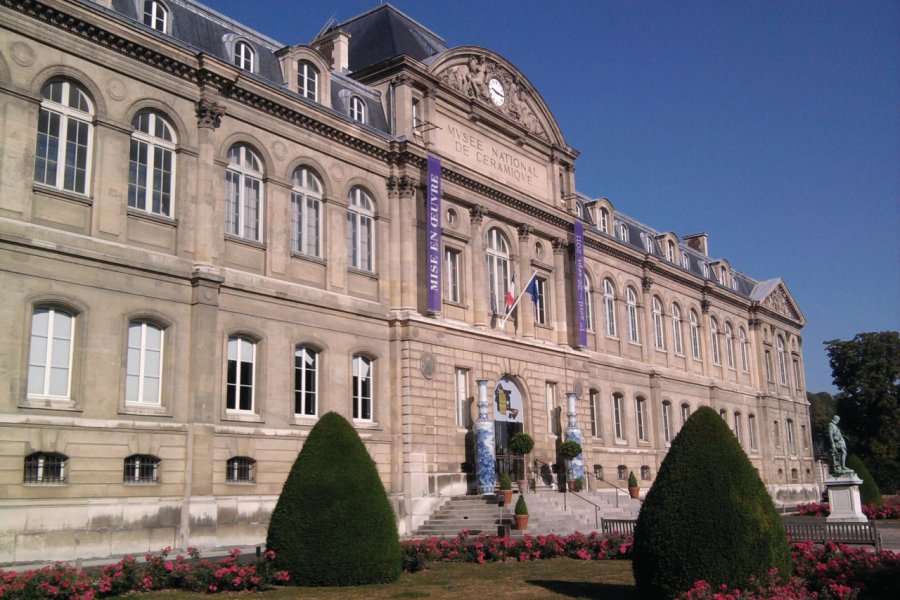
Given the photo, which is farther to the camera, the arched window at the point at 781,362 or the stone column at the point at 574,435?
the arched window at the point at 781,362

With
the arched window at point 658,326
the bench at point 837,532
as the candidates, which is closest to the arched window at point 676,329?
the arched window at point 658,326

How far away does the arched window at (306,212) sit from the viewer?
29547 millimetres

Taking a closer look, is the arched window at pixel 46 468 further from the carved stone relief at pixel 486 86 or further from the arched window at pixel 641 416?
the arched window at pixel 641 416

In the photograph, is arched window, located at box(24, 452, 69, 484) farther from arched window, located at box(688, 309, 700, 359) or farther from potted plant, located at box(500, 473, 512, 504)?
arched window, located at box(688, 309, 700, 359)

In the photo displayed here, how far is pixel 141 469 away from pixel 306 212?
10.1 metres

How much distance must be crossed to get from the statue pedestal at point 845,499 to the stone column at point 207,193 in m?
22.0

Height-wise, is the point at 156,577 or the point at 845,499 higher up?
the point at 845,499

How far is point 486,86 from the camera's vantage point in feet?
123

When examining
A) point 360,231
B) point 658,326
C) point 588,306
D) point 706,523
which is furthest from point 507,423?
point 706,523

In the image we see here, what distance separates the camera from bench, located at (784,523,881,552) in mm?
23484

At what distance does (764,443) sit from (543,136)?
2962 centimetres

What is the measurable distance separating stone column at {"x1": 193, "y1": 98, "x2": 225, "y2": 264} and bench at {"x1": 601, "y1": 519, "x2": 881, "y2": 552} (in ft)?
44.5

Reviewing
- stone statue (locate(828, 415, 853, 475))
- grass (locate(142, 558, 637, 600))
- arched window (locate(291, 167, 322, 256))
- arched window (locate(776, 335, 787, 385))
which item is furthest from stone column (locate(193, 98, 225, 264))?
arched window (locate(776, 335, 787, 385))

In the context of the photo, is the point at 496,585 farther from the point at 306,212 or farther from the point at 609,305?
the point at 609,305
